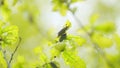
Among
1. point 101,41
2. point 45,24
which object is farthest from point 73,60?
point 45,24

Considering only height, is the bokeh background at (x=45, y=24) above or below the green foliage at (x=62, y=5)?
above

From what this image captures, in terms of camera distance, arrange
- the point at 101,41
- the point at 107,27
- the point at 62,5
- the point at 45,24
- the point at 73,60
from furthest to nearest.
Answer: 1. the point at 45,24
2. the point at 107,27
3. the point at 101,41
4. the point at 62,5
5. the point at 73,60

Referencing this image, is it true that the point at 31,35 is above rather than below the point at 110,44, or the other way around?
above

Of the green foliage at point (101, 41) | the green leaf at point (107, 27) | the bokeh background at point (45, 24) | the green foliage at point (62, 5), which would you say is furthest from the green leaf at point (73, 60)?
the green leaf at point (107, 27)

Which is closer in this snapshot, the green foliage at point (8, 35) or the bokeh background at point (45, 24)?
the green foliage at point (8, 35)

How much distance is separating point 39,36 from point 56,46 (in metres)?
1.72

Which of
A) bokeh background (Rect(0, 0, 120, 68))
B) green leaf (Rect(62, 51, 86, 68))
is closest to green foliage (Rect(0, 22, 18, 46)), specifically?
bokeh background (Rect(0, 0, 120, 68))

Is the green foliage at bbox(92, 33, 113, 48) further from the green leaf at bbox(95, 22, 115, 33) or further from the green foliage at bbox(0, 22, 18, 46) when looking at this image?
the green foliage at bbox(0, 22, 18, 46)

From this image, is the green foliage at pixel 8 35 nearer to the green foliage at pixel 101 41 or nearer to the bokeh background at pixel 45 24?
the bokeh background at pixel 45 24

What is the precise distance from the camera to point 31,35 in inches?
140

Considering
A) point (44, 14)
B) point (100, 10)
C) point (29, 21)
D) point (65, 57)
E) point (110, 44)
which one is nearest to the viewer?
point (65, 57)

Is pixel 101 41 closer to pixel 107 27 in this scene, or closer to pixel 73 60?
pixel 107 27

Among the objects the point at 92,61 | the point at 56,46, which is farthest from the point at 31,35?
the point at 56,46

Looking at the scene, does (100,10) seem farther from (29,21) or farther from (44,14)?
(29,21)
